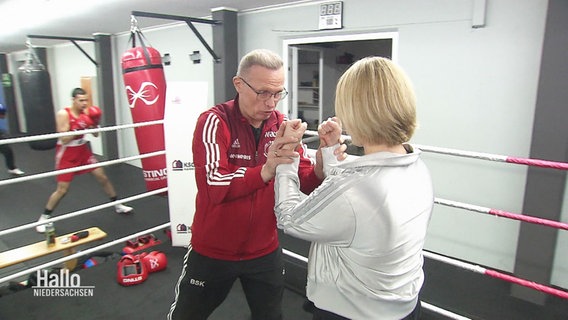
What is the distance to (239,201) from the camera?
128 cm

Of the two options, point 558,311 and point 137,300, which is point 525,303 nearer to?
point 558,311

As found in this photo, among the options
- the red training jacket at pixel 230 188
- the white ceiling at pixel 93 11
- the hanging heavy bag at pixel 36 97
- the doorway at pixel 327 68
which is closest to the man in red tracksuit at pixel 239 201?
the red training jacket at pixel 230 188

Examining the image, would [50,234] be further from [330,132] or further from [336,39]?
[336,39]

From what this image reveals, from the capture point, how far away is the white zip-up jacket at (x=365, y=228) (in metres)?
0.80

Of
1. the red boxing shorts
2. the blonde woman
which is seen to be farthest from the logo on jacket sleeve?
the red boxing shorts

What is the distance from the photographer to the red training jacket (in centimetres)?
119

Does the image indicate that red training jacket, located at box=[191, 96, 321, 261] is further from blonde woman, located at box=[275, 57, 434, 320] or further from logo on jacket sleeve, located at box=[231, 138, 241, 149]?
blonde woman, located at box=[275, 57, 434, 320]

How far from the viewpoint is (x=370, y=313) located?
89cm

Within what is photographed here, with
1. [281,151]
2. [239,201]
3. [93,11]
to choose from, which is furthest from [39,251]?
[93,11]

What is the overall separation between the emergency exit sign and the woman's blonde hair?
2797mm

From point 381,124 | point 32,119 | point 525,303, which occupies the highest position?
point 381,124

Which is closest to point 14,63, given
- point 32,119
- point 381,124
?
→ point 32,119

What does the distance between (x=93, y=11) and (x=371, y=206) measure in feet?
14.5

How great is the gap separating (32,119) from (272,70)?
6.99 metres
